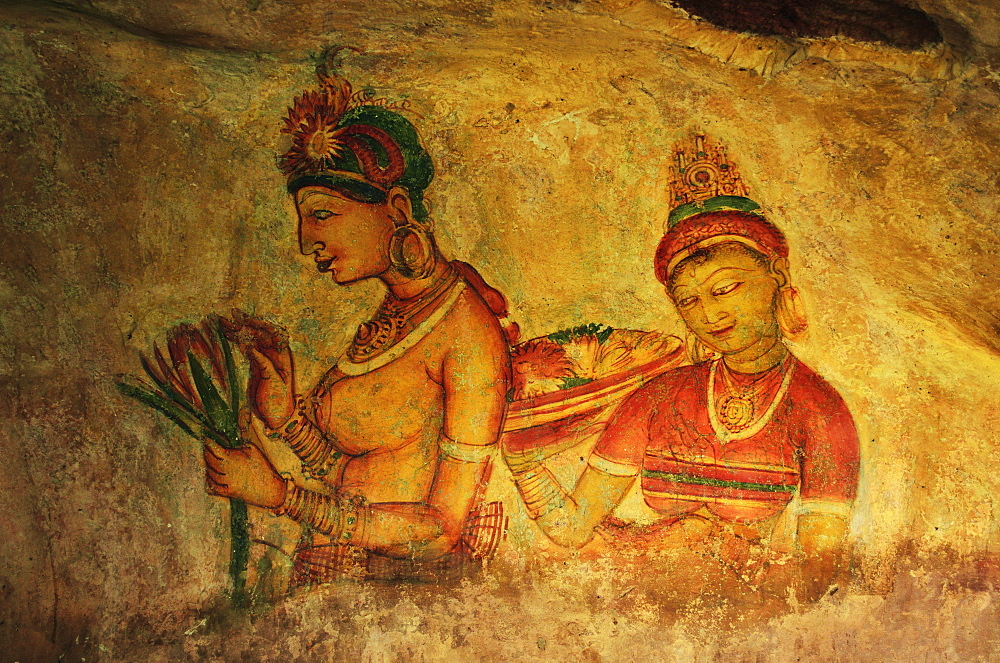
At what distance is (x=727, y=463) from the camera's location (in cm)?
407

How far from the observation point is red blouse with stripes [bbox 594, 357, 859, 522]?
4.02 m

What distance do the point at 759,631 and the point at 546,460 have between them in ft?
4.28

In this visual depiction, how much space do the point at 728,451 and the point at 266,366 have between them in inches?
87.9

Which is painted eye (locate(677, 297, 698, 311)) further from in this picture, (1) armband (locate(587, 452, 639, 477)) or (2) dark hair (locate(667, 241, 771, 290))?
(1) armband (locate(587, 452, 639, 477))

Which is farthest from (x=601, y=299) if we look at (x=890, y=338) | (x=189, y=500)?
(x=189, y=500)

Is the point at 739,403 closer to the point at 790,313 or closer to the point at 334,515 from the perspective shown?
the point at 790,313

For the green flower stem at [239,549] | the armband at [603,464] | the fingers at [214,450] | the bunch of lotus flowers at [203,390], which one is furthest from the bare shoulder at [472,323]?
the green flower stem at [239,549]

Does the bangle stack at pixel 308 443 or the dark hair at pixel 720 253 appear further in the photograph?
the bangle stack at pixel 308 443

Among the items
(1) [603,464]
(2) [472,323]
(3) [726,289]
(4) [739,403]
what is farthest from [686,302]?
(2) [472,323]

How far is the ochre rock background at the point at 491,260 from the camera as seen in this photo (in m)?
3.28

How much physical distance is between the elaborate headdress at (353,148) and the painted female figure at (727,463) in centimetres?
133

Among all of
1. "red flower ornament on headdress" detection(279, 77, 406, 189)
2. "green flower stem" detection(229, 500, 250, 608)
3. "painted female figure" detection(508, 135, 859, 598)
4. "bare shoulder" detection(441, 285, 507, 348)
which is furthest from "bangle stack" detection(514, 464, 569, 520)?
"red flower ornament on headdress" detection(279, 77, 406, 189)

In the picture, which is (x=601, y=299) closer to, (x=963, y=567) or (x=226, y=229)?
(x=226, y=229)

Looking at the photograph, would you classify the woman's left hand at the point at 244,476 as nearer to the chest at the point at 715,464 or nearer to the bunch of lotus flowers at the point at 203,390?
the bunch of lotus flowers at the point at 203,390
